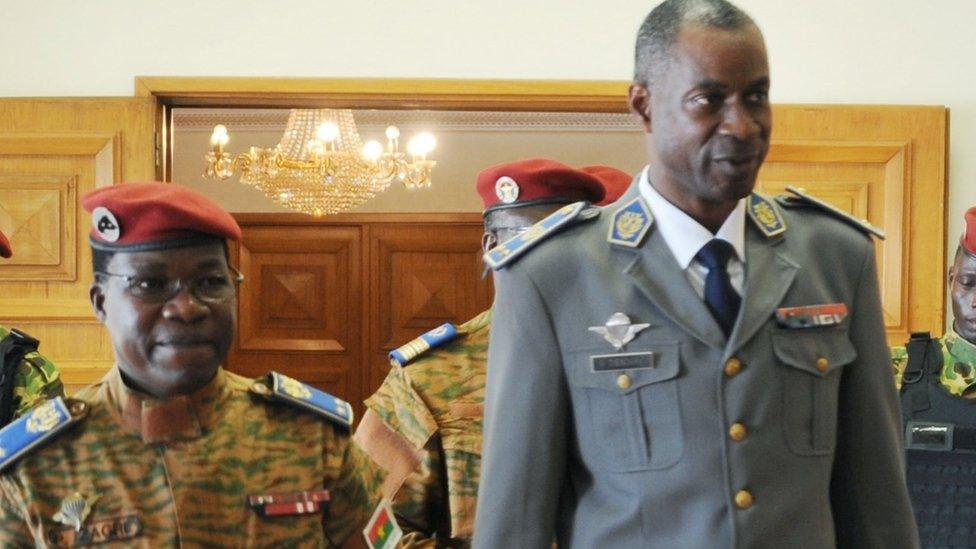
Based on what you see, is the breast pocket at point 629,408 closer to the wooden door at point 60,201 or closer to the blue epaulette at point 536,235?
the blue epaulette at point 536,235

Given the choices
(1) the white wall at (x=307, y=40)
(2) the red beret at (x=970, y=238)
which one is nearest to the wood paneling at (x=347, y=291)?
(1) the white wall at (x=307, y=40)

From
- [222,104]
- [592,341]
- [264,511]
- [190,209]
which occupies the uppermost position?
[222,104]

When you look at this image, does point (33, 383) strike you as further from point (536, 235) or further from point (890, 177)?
point (890, 177)

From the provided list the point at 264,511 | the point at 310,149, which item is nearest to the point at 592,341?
the point at 264,511

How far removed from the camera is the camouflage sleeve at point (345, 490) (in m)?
2.05

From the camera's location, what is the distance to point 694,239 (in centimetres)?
166

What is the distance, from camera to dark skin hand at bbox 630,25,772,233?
1.58 m

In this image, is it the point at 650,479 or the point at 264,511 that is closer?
the point at 650,479

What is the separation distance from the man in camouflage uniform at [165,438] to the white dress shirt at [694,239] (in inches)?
26.5

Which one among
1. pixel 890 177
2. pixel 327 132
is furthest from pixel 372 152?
pixel 890 177

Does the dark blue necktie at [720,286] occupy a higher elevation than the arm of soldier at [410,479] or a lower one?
higher

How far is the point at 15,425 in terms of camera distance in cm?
197

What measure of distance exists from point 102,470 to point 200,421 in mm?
156

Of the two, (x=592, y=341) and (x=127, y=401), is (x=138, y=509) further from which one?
(x=592, y=341)
